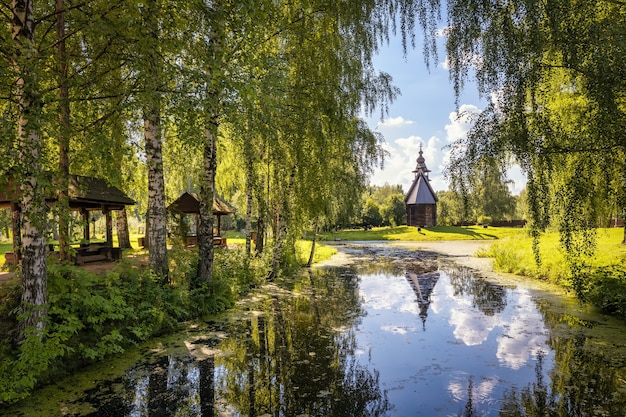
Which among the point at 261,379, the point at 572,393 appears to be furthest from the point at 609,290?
the point at 261,379

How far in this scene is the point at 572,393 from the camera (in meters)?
5.33

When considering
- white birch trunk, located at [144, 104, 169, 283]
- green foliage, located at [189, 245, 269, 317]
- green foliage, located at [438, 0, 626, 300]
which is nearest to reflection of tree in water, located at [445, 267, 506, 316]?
green foliage, located at [438, 0, 626, 300]

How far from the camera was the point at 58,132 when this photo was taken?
6090 mm

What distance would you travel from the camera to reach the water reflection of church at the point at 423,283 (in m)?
10.9

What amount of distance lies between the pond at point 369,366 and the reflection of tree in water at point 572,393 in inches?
0.6

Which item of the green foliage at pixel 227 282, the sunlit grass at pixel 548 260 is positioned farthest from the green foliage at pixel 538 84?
the green foliage at pixel 227 282

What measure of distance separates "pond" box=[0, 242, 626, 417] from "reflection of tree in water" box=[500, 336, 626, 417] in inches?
0.6

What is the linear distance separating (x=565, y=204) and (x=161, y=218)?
842cm

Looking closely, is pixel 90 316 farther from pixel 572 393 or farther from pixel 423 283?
pixel 423 283

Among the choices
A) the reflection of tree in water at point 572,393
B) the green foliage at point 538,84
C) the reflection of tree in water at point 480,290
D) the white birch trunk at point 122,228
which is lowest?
the reflection of tree in water at point 480,290

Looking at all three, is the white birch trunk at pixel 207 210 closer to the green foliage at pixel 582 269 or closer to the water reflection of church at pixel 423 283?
the water reflection of church at pixel 423 283

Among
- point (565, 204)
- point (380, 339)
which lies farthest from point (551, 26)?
point (380, 339)

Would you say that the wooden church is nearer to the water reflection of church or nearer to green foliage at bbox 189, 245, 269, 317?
the water reflection of church

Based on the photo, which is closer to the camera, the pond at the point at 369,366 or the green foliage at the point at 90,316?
the pond at the point at 369,366
